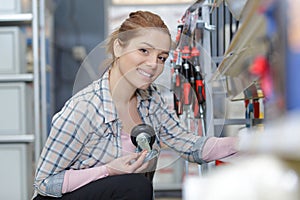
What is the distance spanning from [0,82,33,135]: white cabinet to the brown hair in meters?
1.18

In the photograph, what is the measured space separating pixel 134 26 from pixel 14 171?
4.53 ft

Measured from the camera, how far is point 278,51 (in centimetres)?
34

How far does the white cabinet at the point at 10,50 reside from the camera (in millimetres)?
2371

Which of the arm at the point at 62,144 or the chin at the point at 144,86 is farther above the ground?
the chin at the point at 144,86

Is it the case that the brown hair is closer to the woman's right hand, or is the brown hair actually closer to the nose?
the nose

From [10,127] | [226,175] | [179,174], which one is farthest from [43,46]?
[226,175]

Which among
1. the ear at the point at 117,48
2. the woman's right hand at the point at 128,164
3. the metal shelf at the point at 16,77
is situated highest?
the ear at the point at 117,48

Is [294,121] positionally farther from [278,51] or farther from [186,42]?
[186,42]

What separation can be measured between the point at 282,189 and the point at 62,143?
1.01m

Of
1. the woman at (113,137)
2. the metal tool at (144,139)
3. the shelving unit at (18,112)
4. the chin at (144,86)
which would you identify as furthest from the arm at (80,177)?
the shelving unit at (18,112)

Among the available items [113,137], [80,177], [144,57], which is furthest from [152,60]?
[80,177]

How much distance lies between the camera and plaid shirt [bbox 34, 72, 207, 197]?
129 cm

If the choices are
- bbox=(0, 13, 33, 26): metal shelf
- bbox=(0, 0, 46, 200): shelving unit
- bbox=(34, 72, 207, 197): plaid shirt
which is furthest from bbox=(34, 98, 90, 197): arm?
bbox=(0, 13, 33, 26): metal shelf

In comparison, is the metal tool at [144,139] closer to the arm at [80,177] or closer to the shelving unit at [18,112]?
the arm at [80,177]
